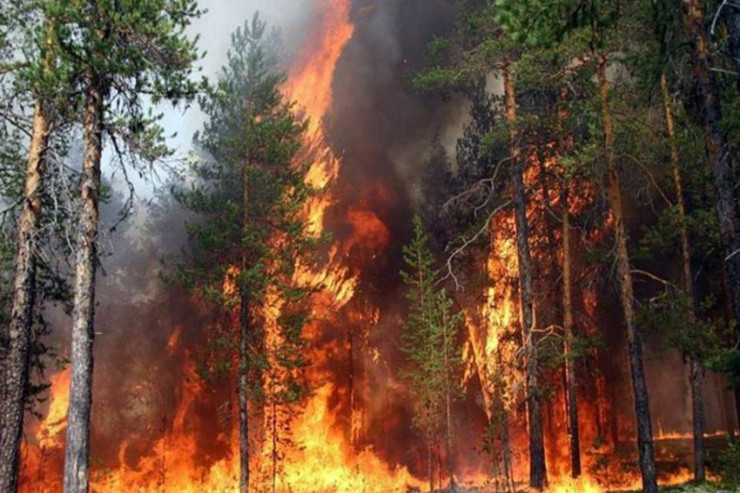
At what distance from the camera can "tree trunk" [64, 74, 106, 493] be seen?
1004cm

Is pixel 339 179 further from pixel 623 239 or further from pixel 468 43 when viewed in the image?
pixel 623 239

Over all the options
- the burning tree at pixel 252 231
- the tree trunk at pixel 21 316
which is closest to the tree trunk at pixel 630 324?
the burning tree at pixel 252 231

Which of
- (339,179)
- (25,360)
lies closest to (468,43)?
(339,179)

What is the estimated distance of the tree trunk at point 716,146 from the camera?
8.89 m

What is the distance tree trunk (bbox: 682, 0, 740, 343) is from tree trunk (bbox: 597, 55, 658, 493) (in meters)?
4.16

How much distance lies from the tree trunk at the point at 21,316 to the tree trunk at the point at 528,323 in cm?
1309

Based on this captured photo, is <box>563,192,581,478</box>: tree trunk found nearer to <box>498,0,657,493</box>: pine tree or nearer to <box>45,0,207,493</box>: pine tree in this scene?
<box>498,0,657,493</box>: pine tree

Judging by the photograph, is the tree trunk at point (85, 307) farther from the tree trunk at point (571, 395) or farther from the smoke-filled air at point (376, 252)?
the tree trunk at point (571, 395)

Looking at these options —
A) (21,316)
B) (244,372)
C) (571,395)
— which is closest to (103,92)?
(21,316)

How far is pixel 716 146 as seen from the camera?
934cm

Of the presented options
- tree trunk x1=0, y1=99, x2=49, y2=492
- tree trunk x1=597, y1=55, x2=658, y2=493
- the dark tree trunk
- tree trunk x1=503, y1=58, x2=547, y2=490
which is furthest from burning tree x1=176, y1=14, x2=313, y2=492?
the dark tree trunk

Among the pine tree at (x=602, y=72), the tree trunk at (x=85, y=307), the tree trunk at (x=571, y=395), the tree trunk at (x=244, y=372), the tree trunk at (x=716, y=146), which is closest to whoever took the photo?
the pine tree at (x=602, y=72)

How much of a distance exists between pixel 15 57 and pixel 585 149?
47.9ft

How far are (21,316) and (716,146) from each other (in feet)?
46.3
